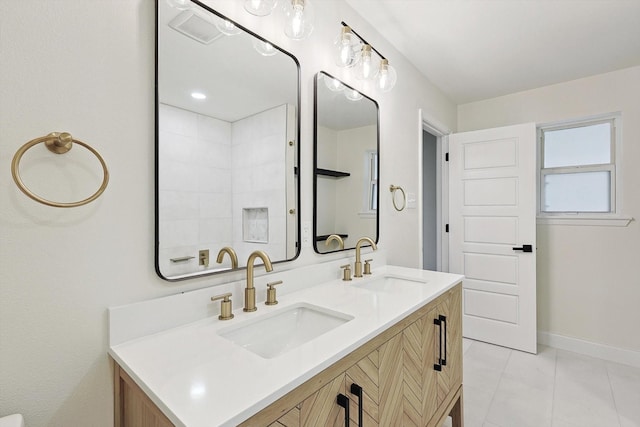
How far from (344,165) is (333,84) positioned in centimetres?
44

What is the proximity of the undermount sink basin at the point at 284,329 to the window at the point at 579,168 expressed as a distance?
2.82 m

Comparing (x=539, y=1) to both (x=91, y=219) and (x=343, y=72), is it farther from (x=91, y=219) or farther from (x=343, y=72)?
(x=91, y=219)

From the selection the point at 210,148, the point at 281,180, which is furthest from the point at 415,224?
the point at 210,148

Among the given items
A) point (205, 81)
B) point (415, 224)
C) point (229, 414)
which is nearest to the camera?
point (229, 414)

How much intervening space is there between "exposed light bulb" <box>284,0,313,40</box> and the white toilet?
146 centimetres

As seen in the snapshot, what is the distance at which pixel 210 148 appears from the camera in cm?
116

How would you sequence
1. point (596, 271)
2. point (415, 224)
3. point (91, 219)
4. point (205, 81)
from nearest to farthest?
point (91, 219)
point (205, 81)
point (415, 224)
point (596, 271)

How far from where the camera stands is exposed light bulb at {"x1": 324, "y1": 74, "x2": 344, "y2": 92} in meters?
1.66

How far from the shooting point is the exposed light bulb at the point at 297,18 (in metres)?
1.30

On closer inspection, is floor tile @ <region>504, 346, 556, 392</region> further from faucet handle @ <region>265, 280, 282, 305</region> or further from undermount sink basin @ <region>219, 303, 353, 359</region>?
faucet handle @ <region>265, 280, 282, 305</region>

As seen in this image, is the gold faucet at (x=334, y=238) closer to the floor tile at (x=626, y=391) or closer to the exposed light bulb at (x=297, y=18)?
the exposed light bulb at (x=297, y=18)

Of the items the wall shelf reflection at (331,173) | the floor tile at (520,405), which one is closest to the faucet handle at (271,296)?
the wall shelf reflection at (331,173)

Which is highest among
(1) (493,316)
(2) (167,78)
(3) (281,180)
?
(2) (167,78)

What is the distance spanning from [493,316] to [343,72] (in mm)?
2575
